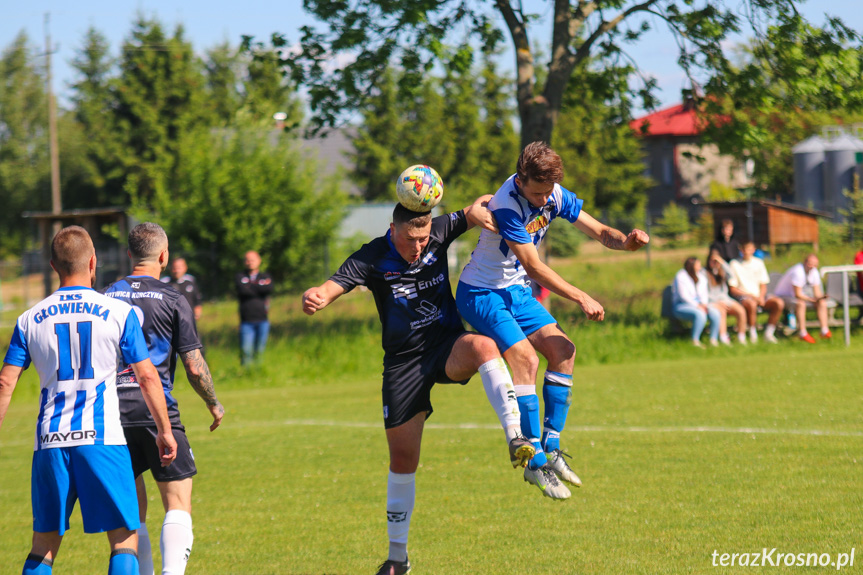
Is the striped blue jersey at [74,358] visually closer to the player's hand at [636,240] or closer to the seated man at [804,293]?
the player's hand at [636,240]

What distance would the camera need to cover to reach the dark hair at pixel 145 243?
540cm

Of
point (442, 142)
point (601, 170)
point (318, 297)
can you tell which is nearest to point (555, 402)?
point (318, 297)

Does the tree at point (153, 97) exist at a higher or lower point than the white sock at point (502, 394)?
higher

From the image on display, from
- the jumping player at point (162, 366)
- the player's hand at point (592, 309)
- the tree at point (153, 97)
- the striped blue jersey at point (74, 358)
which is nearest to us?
the striped blue jersey at point (74, 358)

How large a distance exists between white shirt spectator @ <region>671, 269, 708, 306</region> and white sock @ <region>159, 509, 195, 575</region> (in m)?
13.1

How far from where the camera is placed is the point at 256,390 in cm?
1688

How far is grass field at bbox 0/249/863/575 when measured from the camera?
20.6 feet

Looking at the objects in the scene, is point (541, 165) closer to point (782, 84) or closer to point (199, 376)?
point (199, 376)

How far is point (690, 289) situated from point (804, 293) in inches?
101

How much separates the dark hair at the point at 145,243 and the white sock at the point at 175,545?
1527 mm

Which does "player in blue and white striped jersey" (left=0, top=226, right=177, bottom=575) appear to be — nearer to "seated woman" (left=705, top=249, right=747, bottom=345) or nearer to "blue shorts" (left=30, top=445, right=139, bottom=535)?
"blue shorts" (left=30, top=445, right=139, bottom=535)

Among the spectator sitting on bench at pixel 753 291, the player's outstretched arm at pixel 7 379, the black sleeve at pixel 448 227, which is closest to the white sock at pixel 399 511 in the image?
the black sleeve at pixel 448 227

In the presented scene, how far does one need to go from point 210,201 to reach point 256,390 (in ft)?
46.3

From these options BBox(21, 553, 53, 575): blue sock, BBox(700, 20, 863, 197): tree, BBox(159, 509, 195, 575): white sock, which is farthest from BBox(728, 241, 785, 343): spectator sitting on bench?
BBox(21, 553, 53, 575): blue sock
